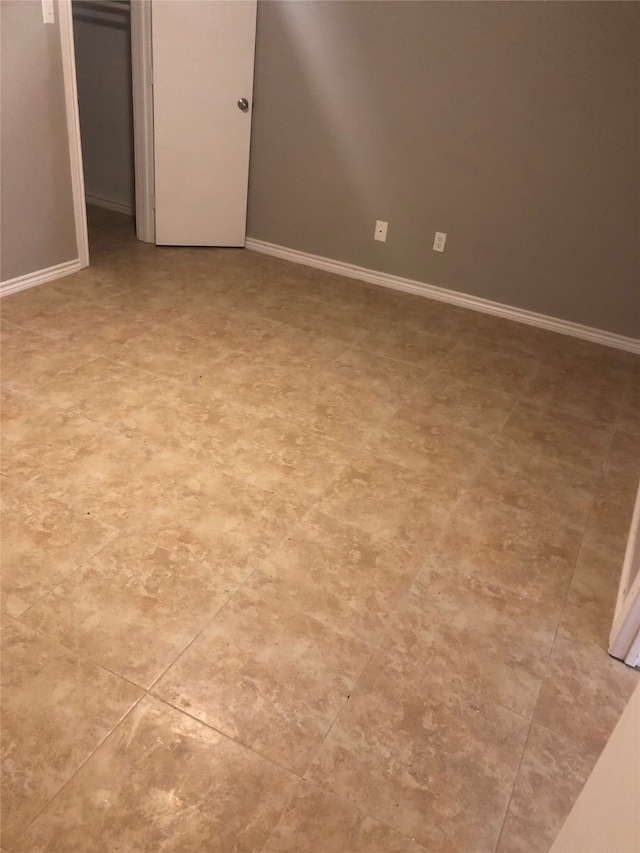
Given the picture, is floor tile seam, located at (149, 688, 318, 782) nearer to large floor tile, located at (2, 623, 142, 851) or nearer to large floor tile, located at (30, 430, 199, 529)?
large floor tile, located at (2, 623, 142, 851)

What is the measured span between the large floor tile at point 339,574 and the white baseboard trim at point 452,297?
7.01 feet

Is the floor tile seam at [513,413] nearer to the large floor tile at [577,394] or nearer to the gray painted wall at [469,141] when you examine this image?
the large floor tile at [577,394]

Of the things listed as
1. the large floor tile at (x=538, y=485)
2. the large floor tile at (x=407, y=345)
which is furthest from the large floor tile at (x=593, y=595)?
the large floor tile at (x=407, y=345)

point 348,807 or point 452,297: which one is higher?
point 452,297

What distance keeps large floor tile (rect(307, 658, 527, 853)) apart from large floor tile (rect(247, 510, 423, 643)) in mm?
174

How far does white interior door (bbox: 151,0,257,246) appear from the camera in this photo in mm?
3494

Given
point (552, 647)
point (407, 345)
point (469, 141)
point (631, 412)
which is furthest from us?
point (469, 141)

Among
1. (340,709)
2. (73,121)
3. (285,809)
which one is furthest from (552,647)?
(73,121)

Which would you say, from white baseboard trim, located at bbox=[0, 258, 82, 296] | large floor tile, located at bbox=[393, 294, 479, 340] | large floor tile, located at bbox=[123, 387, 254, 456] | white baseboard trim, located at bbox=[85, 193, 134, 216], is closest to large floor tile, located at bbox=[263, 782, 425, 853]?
large floor tile, located at bbox=[123, 387, 254, 456]

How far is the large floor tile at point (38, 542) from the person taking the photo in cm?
168

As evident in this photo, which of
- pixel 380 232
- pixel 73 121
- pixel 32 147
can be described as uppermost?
pixel 73 121

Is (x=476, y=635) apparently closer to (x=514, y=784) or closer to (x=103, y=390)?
(x=514, y=784)

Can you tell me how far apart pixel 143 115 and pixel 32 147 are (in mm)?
874

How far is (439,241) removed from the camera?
371cm
